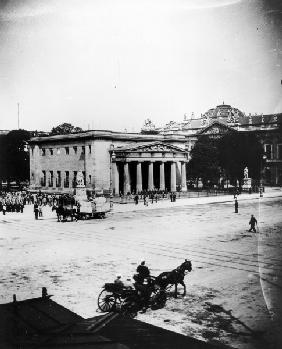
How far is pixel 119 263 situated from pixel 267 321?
804cm

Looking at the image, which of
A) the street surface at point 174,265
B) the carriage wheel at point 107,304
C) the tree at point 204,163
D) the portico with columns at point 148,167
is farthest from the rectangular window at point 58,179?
the carriage wheel at point 107,304

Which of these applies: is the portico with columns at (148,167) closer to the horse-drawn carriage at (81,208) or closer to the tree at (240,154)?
the tree at (240,154)

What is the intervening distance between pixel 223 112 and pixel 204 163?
114 ft

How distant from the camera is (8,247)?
881 inches

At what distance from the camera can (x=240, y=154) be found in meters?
72.5

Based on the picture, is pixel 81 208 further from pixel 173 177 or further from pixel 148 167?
pixel 173 177

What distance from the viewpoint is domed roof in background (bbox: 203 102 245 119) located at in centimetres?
10599

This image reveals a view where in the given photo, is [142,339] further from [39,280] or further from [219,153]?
[219,153]

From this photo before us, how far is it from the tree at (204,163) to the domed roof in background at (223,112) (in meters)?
29.2

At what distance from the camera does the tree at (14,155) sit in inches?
3024

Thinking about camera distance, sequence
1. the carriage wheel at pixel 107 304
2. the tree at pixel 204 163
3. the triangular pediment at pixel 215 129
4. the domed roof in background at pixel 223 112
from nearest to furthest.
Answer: the carriage wheel at pixel 107 304 → the tree at pixel 204 163 → the triangular pediment at pixel 215 129 → the domed roof in background at pixel 223 112

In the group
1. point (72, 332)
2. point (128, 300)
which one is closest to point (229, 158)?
point (128, 300)

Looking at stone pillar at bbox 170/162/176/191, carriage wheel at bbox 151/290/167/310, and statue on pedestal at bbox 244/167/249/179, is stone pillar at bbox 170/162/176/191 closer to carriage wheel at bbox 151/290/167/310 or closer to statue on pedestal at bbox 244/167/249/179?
statue on pedestal at bbox 244/167/249/179

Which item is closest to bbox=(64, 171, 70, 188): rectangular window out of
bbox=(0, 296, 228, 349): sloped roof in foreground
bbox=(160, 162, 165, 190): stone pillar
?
bbox=(160, 162, 165, 190): stone pillar
